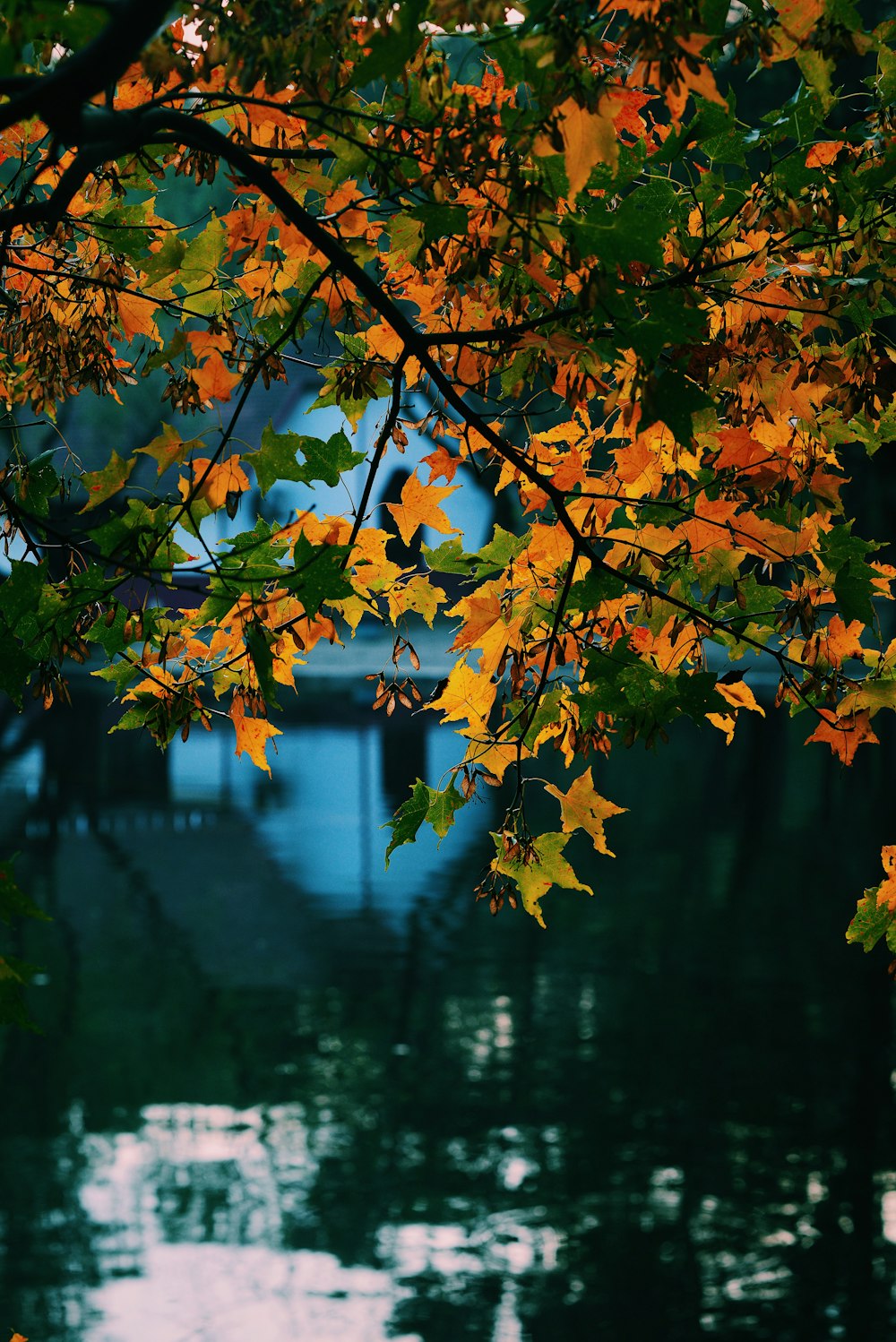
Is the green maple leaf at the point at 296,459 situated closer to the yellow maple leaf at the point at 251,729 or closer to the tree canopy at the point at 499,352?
the tree canopy at the point at 499,352

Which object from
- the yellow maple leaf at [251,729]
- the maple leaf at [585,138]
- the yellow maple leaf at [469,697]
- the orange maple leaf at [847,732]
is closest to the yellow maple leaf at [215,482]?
the yellow maple leaf at [251,729]

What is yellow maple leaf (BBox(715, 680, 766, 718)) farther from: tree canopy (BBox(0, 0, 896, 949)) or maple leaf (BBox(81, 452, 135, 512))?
maple leaf (BBox(81, 452, 135, 512))

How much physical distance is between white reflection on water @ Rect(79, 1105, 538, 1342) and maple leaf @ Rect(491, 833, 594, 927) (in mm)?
3216

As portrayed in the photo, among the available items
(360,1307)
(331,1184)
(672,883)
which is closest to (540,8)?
(360,1307)

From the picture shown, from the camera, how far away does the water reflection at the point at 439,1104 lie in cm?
607

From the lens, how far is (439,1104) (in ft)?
25.5

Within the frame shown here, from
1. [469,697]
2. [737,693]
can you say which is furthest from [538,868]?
[737,693]

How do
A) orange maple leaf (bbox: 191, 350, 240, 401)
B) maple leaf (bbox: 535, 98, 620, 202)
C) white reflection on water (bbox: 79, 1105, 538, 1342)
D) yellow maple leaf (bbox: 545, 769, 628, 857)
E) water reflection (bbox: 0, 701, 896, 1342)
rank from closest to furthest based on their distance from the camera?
maple leaf (bbox: 535, 98, 620, 202) < orange maple leaf (bbox: 191, 350, 240, 401) < yellow maple leaf (bbox: 545, 769, 628, 857) < white reflection on water (bbox: 79, 1105, 538, 1342) < water reflection (bbox: 0, 701, 896, 1342)

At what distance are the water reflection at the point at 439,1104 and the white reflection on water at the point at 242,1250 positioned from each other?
0.6 inches

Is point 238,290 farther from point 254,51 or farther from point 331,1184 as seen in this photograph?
point 331,1184

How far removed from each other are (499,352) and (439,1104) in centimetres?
565

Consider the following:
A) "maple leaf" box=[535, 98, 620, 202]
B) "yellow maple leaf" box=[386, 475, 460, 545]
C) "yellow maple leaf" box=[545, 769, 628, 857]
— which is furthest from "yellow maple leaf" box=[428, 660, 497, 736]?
"maple leaf" box=[535, 98, 620, 202]

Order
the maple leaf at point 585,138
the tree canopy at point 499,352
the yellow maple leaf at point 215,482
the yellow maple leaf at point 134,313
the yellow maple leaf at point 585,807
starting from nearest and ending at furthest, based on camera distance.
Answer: the maple leaf at point 585,138
the tree canopy at point 499,352
the yellow maple leaf at point 215,482
the yellow maple leaf at point 585,807
the yellow maple leaf at point 134,313

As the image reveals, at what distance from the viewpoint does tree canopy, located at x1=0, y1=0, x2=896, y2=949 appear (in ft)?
8.24
